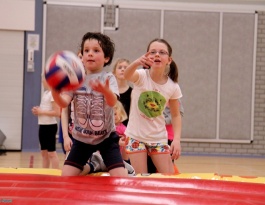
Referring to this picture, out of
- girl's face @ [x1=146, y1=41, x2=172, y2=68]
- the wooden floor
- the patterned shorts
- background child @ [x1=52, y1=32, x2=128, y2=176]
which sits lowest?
the wooden floor

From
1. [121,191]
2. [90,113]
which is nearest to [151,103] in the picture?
[90,113]

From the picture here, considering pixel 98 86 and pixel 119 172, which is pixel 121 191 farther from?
pixel 98 86

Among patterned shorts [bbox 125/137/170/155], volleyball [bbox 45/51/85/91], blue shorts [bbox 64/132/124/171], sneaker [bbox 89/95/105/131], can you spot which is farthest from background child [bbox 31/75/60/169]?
volleyball [bbox 45/51/85/91]

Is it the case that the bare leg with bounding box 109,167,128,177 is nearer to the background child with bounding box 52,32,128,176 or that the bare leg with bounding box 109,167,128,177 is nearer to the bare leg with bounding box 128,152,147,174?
the background child with bounding box 52,32,128,176

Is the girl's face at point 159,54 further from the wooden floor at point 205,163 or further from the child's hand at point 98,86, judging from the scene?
the wooden floor at point 205,163

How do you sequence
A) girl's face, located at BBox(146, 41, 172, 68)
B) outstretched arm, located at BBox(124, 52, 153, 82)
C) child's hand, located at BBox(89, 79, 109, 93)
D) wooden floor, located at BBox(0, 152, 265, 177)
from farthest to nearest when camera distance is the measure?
wooden floor, located at BBox(0, 152, 265, 177)
girl's face, located at BBox(146, 41, 172, 68)
outstretched arm, located at BBox(124, 52, 153, 82)
child's hand, located at BBox(89, 79, 109, 93)

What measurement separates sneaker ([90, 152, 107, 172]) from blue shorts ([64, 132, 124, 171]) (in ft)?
0.89

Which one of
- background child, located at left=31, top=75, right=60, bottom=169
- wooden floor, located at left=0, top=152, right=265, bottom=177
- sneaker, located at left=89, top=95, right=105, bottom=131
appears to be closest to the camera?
sneaker, located at left=89, top=95, right=105, bottom=131

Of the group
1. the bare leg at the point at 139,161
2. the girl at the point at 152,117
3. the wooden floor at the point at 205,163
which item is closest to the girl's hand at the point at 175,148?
the girl at the point at 152,117

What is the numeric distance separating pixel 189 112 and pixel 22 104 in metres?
3.26

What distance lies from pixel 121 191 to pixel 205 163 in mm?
5202

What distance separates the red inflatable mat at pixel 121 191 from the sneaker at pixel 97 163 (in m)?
0.50

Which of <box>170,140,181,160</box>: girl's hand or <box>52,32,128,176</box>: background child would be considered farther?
<box>170,140,181,160</box>: girl's hand

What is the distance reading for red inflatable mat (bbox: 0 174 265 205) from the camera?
278cm
